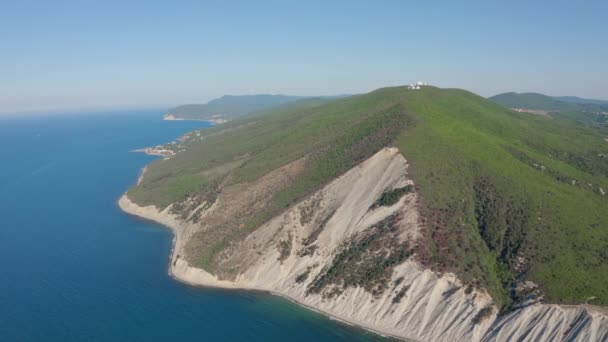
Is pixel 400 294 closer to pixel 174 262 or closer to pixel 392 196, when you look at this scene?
pixel 392 196

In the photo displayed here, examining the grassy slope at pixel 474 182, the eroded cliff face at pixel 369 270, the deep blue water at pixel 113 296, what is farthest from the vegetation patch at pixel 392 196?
the deep blue water at pixel 113 296

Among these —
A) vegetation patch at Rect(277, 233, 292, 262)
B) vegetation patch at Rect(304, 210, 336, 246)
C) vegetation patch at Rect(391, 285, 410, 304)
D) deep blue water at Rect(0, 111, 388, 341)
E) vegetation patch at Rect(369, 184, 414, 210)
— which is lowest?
deep blue water at Rect(0, 111, 388, 341)

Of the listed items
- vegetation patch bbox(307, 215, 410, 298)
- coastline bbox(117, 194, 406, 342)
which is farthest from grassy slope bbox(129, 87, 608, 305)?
vegetation patch bbox(307, 215, 410, 298)

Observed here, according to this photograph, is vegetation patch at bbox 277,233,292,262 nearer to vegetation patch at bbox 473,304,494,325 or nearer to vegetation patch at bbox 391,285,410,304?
vegetation patch at bbox 391,285,410,304

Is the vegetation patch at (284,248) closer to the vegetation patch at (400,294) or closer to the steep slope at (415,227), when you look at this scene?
the steep slope at (415,227)

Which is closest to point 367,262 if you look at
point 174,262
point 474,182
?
point 474,182

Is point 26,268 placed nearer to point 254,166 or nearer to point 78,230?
point 78,230
